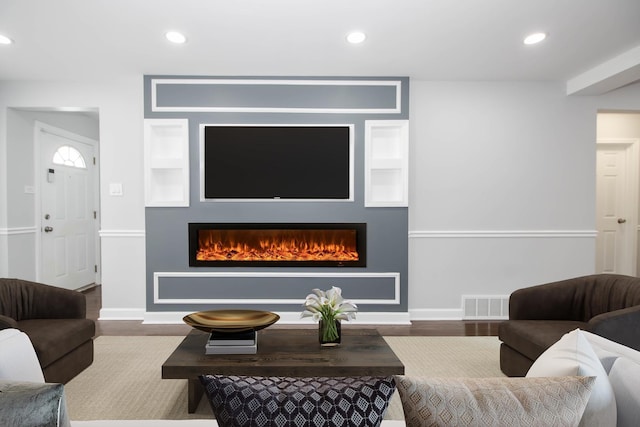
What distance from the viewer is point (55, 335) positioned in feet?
8.01

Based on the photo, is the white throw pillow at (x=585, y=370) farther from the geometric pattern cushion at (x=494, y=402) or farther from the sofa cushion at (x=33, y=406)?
the sofa cushion at (x=33, y=406)

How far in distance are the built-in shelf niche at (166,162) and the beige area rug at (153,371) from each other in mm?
1412

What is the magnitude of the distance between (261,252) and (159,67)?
6.73 ft

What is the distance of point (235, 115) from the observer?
159 inches

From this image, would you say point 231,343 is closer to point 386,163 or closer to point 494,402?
point 494,402

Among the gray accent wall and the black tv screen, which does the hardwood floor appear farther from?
the black tv screen

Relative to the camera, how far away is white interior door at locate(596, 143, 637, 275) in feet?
18.0

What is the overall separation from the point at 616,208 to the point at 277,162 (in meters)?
4.81

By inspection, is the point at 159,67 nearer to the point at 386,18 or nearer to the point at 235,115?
the point at 235,115

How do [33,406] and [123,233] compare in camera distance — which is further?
[123,233]

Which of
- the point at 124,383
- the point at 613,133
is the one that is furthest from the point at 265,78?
the point at 613,133

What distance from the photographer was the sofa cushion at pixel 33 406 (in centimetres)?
82

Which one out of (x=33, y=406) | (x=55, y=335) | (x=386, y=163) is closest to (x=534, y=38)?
(x=386, y=163)

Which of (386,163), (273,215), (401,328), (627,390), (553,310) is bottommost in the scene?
(401,328)
